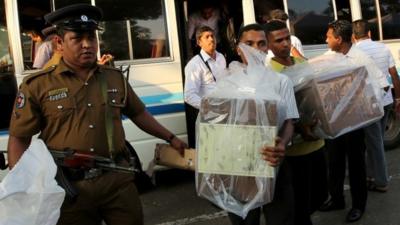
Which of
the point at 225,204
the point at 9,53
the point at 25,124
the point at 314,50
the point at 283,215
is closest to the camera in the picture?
the point at 25,124

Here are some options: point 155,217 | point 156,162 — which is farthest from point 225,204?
point 155,217

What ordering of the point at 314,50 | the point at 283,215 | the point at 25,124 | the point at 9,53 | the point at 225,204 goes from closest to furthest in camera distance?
the point at 25,124 → the point at 225,204 → the point at 283,215 → the point at 9,53 → the point at 314,50

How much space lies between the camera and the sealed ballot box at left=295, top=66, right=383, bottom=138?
9.71 ft

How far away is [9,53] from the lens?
15.4 ft

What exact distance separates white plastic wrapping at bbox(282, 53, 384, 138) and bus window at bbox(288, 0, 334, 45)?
2.94 meters

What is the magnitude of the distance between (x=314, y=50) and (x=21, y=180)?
457cm

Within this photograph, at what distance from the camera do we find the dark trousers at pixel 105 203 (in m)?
2.56

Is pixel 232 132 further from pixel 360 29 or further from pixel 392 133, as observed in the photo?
pixel 392 133

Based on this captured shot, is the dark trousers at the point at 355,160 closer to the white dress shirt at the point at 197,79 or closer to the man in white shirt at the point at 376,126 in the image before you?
the man in white shirt at the point at 376,126

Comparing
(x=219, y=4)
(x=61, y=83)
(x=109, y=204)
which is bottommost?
(x=109, y=204)

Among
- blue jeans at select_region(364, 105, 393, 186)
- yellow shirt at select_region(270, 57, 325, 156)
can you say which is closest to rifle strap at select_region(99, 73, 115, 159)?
yellow shirt at select_region(270, 57, 325, 156)

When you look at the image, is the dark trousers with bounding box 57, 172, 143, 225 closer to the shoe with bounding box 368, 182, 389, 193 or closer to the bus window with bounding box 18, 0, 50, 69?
the bus window with bounding box 18, 0, 50, 69

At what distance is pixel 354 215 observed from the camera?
4.34m

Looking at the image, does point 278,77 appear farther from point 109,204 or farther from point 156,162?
point 109,204
